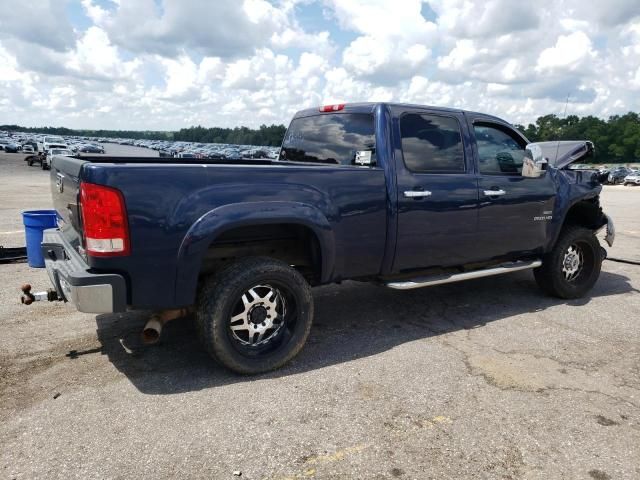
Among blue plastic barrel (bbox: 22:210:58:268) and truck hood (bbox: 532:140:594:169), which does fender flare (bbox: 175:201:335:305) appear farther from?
truck hood (bbox: 532:140:594:169)

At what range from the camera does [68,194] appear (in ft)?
11.8

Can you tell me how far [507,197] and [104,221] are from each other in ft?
11.8

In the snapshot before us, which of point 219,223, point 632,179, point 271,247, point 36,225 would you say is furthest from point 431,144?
point 632,179

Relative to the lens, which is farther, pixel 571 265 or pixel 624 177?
pixel 624 177

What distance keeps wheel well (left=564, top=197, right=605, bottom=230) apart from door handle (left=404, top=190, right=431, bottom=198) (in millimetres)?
2475

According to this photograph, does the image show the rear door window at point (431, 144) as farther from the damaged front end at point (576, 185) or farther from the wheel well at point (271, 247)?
the damaged front end at point (576, 185)

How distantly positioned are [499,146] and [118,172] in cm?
364

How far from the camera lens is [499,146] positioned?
505 cm

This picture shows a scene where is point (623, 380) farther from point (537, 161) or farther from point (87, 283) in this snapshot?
point (87, 283)

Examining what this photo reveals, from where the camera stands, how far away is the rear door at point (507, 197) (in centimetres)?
477

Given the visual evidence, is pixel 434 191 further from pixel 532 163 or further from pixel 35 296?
pixel 35 296

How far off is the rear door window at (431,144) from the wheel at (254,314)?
150cm

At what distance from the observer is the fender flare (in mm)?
3215

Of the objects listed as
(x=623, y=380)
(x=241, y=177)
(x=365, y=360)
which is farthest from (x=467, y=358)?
(x=241, y=177)
